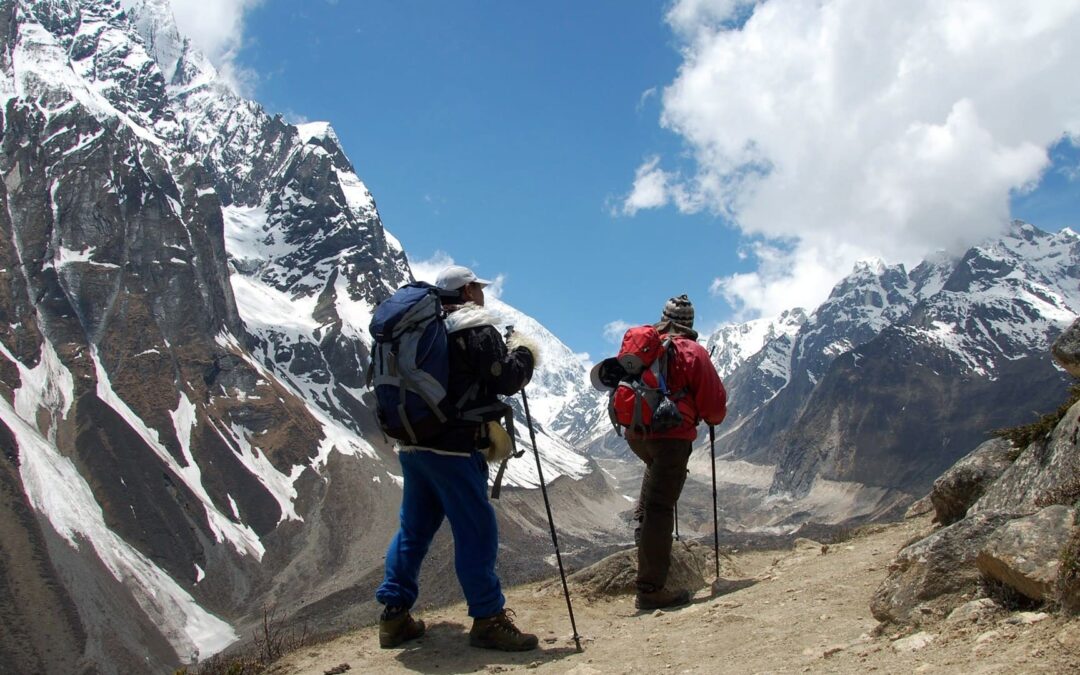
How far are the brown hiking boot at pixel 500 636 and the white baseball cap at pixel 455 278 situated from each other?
2734mm

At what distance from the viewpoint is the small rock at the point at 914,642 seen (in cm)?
504

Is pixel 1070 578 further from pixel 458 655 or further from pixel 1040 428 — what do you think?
pixel 458 655

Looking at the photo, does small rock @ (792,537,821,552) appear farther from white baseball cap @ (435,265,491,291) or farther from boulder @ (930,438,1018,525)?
white baseball cap @ (435,265,491,291)

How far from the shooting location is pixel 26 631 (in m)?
65.9

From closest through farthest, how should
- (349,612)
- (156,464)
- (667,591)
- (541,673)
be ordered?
1. (541,673)
2. (667,591)
3. (349,612)
4. (156,464)

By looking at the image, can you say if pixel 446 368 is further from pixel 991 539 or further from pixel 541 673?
pixel 991 539

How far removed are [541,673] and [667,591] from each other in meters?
2.69

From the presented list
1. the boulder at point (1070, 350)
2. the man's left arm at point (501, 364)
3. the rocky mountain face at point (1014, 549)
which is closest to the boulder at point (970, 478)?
the rocky mountain face at point (1014, 549)

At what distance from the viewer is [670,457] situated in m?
8.20

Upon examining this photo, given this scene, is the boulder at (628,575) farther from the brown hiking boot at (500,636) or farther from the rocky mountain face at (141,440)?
the rocky mountain face at (141,440)

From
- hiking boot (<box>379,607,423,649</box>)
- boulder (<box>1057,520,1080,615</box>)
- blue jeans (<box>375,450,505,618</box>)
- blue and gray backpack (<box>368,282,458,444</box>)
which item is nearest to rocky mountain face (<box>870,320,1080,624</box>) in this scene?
boulder (<box>1057,520,1080,615</box>)

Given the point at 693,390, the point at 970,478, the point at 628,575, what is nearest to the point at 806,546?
the point at 970,478

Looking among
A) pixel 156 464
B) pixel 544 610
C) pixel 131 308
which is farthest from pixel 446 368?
pixel 131 308

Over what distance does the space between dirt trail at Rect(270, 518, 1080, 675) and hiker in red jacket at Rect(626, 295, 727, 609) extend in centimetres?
34
